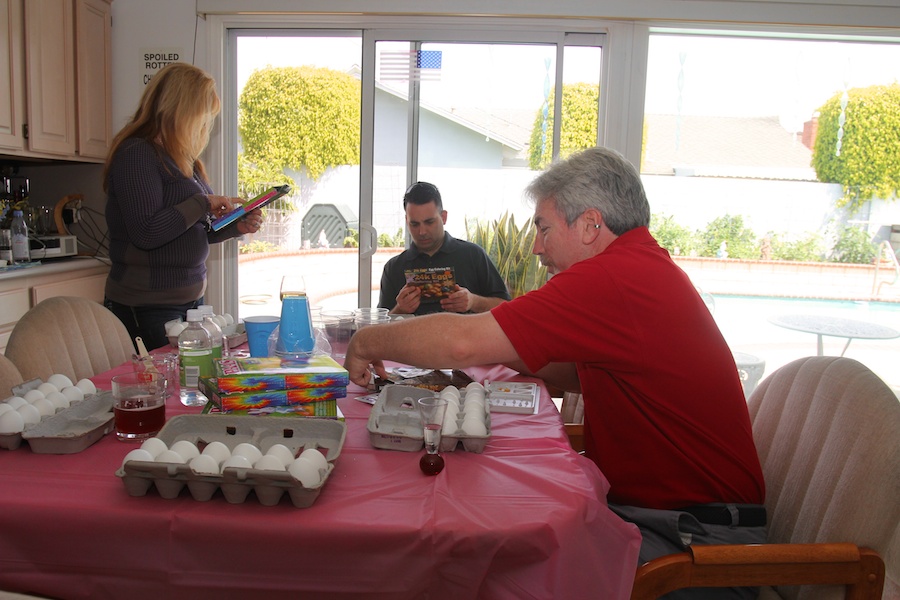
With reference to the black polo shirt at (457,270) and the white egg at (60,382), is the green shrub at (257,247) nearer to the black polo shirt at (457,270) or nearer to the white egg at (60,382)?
the black polo shirt at (457,270)

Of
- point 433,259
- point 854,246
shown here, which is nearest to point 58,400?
point 433,259

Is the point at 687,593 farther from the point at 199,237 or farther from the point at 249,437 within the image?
the point at 199,237

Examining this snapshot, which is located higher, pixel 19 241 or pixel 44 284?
pixel 19 241

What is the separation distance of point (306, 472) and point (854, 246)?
26.3 ft

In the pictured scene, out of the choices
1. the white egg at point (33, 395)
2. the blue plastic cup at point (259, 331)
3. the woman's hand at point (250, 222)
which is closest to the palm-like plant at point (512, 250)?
the woman's hand at point (250, 222)

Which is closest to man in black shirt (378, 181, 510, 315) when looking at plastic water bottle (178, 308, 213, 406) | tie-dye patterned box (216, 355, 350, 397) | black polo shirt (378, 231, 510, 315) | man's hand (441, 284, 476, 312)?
black polo shirt (378, 231, 510, 315)

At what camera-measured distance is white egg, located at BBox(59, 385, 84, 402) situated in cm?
149

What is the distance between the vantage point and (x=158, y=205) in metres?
2.63

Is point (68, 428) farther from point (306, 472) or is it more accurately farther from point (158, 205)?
point (158, 205)

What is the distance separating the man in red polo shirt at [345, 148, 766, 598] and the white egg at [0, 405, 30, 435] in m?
0.69

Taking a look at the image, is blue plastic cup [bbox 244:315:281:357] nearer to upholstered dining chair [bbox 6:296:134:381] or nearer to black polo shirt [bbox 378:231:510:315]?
upholstered dining chair [bbox 6:296:134:381]

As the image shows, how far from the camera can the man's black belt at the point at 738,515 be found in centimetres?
146

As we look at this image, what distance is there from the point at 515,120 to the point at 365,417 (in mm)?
2853

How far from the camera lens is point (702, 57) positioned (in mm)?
6473
